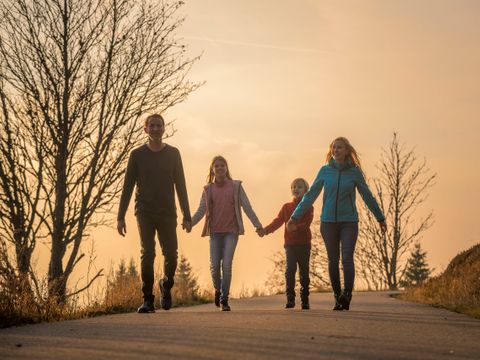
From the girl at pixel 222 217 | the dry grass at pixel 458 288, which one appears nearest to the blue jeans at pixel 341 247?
the girl at pixel 222 217

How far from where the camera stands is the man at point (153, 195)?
9.16 meters

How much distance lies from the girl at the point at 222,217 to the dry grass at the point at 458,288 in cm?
326

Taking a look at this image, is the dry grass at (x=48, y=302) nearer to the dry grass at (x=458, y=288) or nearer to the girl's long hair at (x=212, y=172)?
the girl's long hair at (x=212, y=172)

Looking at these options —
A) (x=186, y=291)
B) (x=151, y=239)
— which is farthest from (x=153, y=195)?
(x=186, y=291)

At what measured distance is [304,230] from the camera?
10398 mm

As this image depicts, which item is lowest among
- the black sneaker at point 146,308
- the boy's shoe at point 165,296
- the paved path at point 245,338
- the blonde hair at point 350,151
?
the paved path at point 245,338

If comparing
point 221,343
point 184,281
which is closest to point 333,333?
point 221,343

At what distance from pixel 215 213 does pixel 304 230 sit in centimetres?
129

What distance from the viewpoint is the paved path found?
4.96 m

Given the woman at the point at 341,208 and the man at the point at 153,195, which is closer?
the man at the point at 153,195

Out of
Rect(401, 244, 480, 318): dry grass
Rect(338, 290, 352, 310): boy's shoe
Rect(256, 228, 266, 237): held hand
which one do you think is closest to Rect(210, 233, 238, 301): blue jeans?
Rect(256, 228, 266, 237): held hand

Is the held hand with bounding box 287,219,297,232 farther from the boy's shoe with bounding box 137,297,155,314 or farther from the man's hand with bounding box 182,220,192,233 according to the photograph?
the boy's shoe with bounding box 137,297,155,314

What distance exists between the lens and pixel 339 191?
9609 millimetres

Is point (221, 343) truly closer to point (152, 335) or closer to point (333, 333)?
point (152, 335)
